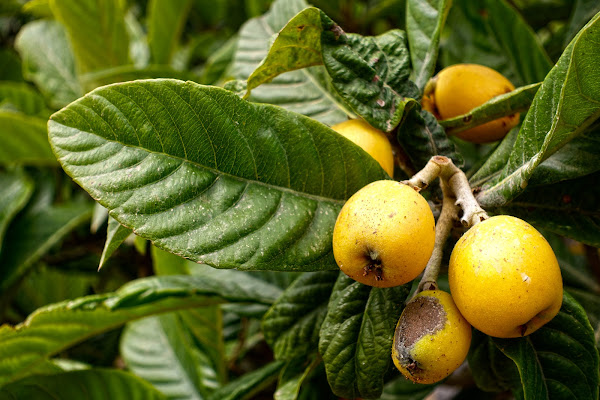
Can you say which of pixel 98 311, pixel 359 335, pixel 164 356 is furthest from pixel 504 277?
pixel 164 356

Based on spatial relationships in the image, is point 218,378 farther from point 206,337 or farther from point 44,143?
point 44,143

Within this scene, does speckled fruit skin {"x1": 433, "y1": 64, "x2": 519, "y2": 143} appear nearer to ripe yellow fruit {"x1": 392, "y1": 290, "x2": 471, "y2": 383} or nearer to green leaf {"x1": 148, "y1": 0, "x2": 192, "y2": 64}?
ripe yellow fruit {"x1": 392, "y1": 290, "x2": 471, "y2": 383}

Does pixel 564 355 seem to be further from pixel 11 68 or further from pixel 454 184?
pixel 11 68

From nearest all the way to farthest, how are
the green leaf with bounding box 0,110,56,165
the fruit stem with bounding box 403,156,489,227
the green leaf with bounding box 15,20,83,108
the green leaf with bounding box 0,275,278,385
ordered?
the fruit stem with bounding box 403,156,489,227 → the green leaf with bounding box 0,275,278,385 → the green leaf with bounding box 0,110,56,165 → the green leaf with bounding box 15,20,83,108

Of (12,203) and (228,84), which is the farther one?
(12,203)

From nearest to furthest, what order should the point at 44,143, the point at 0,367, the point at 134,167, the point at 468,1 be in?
the point at 134,167
the point at 0,367
the point at 468,1
the point at 44,143

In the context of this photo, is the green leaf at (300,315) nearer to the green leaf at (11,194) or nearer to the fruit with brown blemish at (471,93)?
the fruit with brown blemish at (471,93)

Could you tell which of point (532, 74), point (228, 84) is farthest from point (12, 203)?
point (532, 74)

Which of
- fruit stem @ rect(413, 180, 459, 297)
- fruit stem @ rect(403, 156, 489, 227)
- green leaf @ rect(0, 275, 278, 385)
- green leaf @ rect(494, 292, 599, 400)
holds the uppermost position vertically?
fruit stem @ rect(403, 156, 489, 227)

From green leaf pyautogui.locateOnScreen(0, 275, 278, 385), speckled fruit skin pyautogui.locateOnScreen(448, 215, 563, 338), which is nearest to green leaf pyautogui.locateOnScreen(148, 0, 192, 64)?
green leaf pyautogui.locateOnScreen(0, 275, 278, 385)
